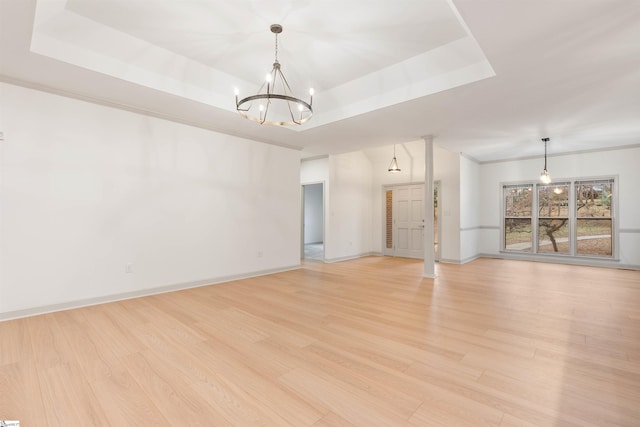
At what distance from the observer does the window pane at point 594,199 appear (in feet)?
22.7

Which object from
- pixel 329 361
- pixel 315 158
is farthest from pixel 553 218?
pixel 329 361

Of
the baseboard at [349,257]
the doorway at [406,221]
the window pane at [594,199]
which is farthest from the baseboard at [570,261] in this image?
the baseboard at [349,257]

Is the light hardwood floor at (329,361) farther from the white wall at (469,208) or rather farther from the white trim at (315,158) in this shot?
the white trim at (315,158)

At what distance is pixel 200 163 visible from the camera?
16.3 ft

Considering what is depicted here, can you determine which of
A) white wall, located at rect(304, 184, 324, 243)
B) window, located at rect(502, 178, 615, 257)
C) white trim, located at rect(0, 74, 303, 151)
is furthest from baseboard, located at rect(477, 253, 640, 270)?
white trim, located at rect(0, 74, 303, 151)

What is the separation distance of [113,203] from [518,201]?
30.4 ft

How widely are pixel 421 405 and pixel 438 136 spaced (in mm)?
5072

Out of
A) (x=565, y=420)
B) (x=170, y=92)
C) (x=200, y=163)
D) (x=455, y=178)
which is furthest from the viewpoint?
(x=455, y=178)

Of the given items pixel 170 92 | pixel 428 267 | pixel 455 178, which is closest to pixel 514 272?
pixel 428 267

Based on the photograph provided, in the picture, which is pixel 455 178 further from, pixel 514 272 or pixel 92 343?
pixel 92 343

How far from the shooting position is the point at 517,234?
26.4ft

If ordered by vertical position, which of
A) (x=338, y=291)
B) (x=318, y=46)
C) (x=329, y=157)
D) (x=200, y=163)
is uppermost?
(x=318, y=46)

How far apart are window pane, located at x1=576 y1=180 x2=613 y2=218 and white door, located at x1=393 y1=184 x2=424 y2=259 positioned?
3739 millimetres

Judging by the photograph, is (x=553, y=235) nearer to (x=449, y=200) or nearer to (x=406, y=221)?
(x=449, y=200)
